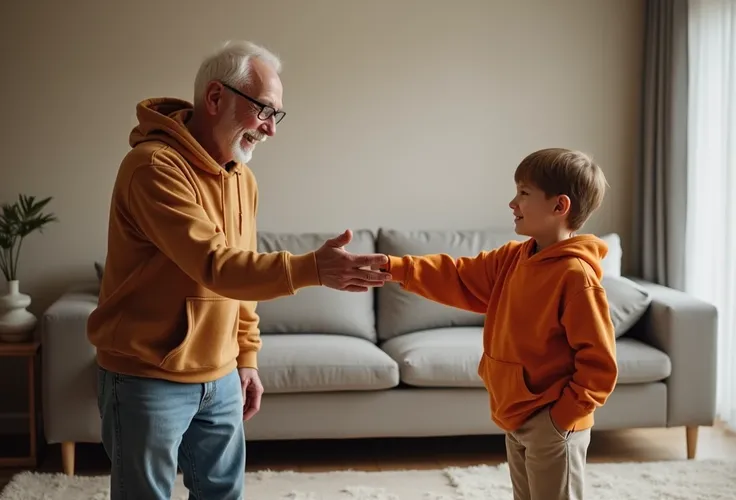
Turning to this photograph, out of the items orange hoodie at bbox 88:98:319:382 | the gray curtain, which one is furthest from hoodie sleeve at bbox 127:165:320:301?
the gray curtain

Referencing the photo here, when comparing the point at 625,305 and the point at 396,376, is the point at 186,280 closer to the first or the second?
the point at 396,376

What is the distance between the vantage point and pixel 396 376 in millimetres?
3590

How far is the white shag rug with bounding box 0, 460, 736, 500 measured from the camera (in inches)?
130

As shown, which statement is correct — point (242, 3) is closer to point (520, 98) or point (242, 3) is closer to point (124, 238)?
point (520, 98)

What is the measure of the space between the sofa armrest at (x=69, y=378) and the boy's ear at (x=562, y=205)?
203cm

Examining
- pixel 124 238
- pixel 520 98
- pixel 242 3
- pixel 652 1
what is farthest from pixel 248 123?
pixel 652 1

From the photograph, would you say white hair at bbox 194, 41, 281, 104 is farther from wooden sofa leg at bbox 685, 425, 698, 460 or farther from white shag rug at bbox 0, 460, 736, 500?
wooden sofa leg at bbox 685, 425, 698, 460

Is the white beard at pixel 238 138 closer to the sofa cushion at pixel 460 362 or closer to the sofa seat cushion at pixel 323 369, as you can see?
the sofa seat cushion at pixel 323 369

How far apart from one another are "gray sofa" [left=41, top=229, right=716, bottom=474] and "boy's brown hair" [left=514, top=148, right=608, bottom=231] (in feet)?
4.93

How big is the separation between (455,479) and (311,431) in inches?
23.1

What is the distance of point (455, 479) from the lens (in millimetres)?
3469

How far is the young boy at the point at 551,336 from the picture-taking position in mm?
2092

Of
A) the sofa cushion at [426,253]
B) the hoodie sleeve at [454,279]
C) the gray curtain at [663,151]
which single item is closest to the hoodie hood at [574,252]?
the hoodie sleeve at [454,279]

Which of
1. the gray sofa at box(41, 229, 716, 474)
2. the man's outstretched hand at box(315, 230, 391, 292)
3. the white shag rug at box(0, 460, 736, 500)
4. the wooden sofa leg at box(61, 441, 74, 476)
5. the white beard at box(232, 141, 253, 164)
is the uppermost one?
the white beard at box(232, 141, 253, 164)
